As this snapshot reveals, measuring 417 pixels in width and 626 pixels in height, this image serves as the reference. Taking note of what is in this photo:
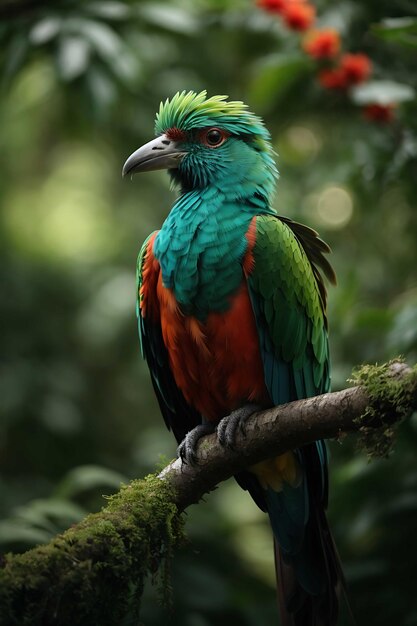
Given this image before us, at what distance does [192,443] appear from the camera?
4.34 metres

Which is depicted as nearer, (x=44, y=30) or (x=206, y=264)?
(x=206, y=264)

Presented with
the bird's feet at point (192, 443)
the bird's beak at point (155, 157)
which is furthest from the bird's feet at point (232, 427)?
the bird's beak at point (155, 157)

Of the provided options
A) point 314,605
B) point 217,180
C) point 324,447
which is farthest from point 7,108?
point 314,605

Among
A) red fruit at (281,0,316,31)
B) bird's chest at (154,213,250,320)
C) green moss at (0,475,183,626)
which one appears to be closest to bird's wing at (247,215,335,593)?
bird's chest at (154,213,250,320)

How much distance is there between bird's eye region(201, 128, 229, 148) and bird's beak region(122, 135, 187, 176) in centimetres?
16

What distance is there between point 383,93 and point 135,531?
3.41 meters

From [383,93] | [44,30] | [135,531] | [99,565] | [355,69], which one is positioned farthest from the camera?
[355,69]

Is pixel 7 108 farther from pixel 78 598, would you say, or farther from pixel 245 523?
pixel 78 598

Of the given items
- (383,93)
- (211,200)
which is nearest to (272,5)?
(383,93)

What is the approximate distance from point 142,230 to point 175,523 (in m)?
4.96

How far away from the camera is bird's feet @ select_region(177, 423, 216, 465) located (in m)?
4.10

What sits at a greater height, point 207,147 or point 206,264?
point 207,147

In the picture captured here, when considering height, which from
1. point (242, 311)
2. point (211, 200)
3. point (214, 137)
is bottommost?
point (242, 311)

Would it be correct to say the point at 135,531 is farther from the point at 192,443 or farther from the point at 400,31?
the point at 400,31
